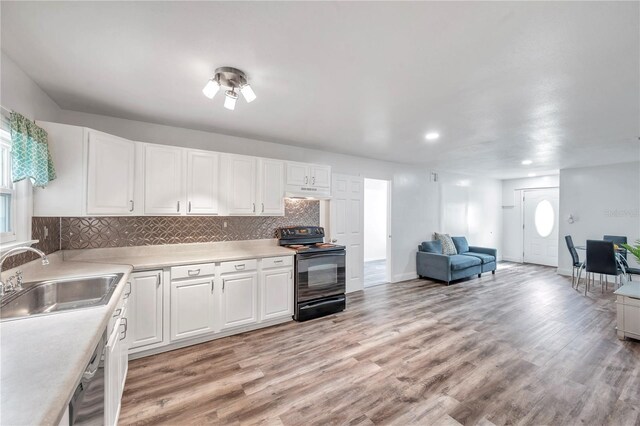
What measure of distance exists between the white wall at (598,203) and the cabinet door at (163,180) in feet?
26.4

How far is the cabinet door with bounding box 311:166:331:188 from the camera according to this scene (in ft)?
13.5

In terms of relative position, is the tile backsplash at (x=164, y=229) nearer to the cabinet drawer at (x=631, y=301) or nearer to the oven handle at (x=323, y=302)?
the oven handle at (x=323, y=302)

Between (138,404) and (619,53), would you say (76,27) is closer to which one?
(138,404)

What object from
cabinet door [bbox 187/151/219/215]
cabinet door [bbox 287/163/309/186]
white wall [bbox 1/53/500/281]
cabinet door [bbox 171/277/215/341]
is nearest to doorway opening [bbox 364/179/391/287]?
white wall [bbox 1/53/500/281]

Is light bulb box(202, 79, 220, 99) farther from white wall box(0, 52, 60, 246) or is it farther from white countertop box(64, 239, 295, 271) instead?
white countertop box(64, 239, 295, 271)

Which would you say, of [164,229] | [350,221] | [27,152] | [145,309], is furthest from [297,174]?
[27,152]

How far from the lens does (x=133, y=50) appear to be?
1822mm

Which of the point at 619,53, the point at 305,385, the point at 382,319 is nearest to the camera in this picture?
the point at 619,53

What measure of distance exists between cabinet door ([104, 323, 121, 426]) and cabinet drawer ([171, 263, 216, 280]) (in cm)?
89

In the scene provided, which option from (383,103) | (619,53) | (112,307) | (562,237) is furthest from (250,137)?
(562,237)

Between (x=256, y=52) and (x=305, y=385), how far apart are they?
261 centimetres

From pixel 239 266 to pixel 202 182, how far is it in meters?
1.09

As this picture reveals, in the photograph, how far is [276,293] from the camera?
3445 mm

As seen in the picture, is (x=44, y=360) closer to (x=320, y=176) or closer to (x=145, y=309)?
(x=145, y=309)
